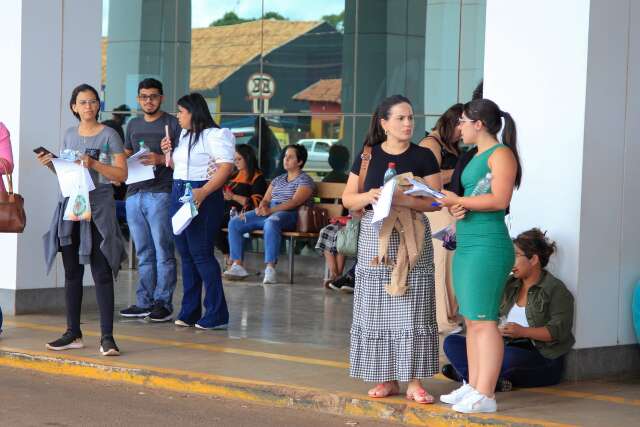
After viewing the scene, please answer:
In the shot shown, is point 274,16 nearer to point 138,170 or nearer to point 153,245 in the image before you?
point 153,245

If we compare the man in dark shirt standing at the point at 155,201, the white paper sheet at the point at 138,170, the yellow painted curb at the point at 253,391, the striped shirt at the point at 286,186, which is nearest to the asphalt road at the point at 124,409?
the yellow painted curb at the point at 253,391

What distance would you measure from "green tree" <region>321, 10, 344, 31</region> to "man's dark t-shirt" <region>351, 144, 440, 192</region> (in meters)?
8.47

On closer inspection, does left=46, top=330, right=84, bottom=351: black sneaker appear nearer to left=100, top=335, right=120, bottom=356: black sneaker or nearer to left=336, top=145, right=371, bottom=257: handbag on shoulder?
left=100, top=335, right=120, bottom=356: black sneaker

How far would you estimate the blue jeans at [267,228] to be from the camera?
1401 cm

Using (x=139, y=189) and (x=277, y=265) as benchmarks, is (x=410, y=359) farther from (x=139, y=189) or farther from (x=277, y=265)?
(x=277, y=265)

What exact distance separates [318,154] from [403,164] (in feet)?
27.3

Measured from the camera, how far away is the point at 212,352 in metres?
8.78

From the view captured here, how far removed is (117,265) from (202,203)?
1.38 meters

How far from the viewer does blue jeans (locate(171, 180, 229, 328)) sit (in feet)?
32.1

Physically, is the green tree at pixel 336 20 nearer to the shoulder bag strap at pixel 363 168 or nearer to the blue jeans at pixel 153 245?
the blue jeans at pixel 153 245

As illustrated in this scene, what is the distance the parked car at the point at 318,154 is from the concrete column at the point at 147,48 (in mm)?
2230

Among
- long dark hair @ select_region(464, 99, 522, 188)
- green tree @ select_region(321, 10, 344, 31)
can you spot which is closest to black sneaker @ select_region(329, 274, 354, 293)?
green tree @ select_region(321, 10, 344, 31)

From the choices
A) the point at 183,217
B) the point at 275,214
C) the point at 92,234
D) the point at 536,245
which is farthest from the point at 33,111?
the point at 536,245

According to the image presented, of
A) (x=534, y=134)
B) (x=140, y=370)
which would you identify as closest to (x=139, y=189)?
(x=140, y=370)
